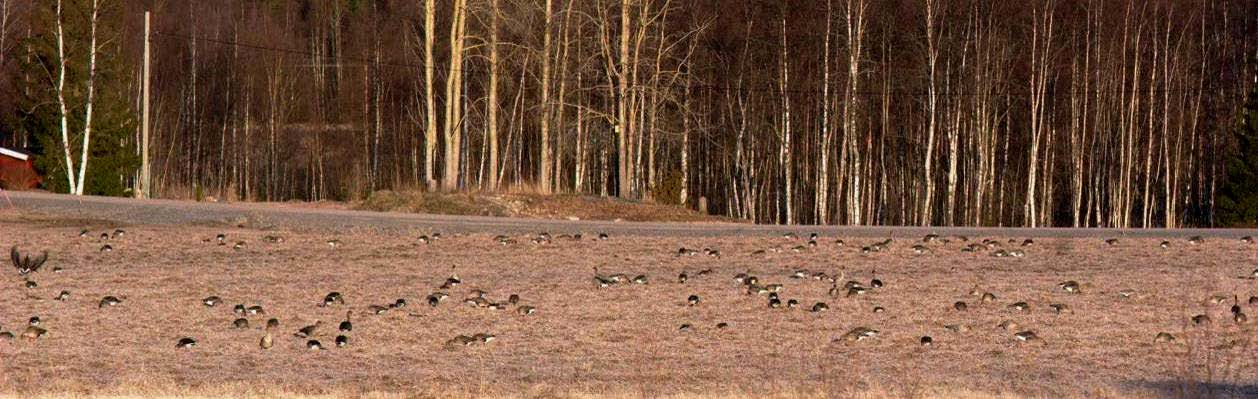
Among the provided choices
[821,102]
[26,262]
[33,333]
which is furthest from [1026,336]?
[821,102]

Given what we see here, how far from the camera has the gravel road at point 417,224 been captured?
2378 cm

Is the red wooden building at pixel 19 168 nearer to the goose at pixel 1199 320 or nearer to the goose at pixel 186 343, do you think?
the goose at pixel 186 343

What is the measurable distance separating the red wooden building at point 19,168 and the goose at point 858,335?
40961 millimetres

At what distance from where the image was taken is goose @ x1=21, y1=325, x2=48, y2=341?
1356 cm

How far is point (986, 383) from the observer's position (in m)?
11.6

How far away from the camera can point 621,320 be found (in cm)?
1488

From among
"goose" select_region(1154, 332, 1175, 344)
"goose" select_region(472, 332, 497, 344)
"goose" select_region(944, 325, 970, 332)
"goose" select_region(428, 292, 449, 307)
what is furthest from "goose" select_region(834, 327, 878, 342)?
"goose" select_region(428, 292, 449, 307)

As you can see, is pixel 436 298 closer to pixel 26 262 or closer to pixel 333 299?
pixel 333 299

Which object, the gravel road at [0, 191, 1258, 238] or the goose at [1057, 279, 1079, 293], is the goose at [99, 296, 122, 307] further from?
the goose at [1057, 279, 1079, 293]

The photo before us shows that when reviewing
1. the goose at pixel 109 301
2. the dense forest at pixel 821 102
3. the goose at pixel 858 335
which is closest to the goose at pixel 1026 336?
the goose at pixel 858 335

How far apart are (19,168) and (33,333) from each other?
40.2 m

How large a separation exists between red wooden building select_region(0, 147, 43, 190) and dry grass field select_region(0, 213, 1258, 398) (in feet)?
99.9

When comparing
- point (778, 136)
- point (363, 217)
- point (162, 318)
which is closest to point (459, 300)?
point (162, 318)

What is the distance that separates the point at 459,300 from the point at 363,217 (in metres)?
11.4
